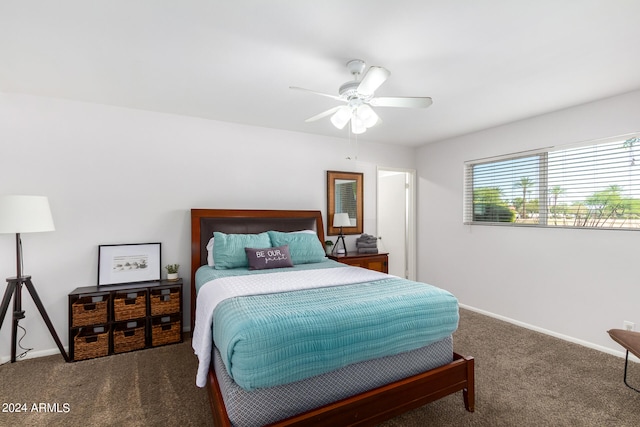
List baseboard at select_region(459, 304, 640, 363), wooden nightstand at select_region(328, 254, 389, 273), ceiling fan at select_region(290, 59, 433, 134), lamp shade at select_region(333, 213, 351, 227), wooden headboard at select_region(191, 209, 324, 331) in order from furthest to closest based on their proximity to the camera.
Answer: lamp shade at select_region(333, 213, 351, 227) < wooden nightstand at select_region(328, 254, 389, 273) < wooden headboard at select_region(191, 209, 324, 331) < baseboard at select_region(459, 304, 640, 363) < ceiling fan at select_region(290, 59, 433, 134)

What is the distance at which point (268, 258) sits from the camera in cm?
316

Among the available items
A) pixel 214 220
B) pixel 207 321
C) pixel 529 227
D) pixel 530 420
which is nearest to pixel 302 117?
pixel 214 220

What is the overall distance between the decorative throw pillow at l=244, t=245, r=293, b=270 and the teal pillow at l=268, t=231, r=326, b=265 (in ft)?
0.65

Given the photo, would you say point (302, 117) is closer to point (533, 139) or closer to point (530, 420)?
point (533, 139)

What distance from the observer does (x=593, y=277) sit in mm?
3100

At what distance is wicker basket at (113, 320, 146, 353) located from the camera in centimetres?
296

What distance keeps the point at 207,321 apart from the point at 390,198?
4.32 metres

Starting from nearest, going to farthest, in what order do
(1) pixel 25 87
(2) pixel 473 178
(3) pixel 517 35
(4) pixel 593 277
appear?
(3) pixel 517 35
(1) pixel 25 87
(4) pixel 593 277
(2) pixel 473 178

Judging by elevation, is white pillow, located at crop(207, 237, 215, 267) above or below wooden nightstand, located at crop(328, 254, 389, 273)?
above

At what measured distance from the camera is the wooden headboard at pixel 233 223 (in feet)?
11.4

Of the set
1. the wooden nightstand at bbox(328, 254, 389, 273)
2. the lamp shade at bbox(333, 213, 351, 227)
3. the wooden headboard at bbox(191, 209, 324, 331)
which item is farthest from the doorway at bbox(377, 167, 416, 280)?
the wooden headboard at bbox(191, 209, 324, 331)

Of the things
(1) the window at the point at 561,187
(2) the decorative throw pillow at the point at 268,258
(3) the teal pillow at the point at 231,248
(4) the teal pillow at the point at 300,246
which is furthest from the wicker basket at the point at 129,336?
(1) the window at the point at 561,187

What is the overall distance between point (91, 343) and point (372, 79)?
3.34 m

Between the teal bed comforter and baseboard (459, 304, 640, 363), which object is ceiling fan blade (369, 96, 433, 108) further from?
baseboard (459, 304, 640, 363)
